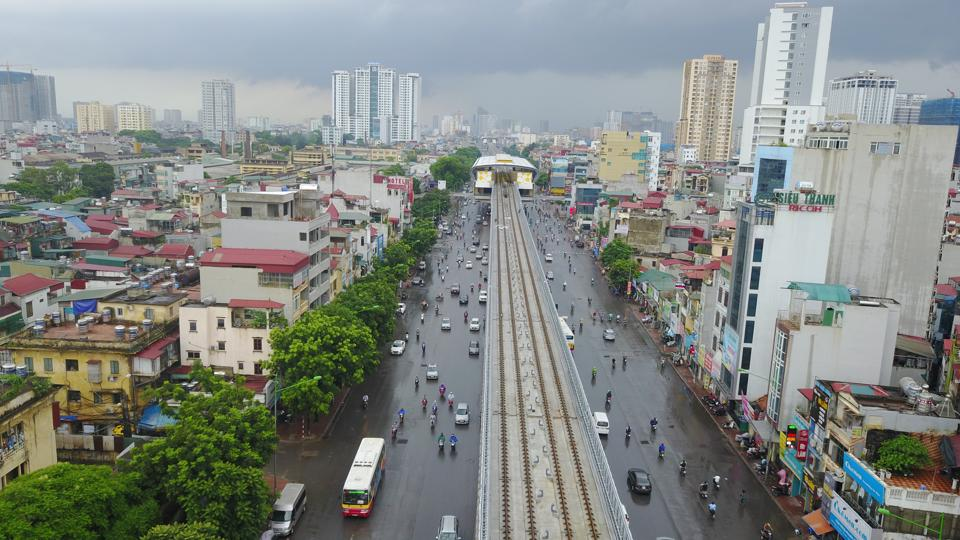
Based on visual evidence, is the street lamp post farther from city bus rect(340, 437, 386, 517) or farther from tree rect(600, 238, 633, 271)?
tree rect(600, 238, 633, 271)

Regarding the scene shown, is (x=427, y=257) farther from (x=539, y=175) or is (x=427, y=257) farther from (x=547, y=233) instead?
(x=539, y=175)

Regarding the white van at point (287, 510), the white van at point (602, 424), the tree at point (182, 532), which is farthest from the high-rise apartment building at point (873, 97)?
the tree at point (182, 532)

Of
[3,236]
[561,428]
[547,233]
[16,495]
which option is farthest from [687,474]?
[547,233]

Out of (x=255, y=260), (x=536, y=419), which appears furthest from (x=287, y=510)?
(x=255, y=260)

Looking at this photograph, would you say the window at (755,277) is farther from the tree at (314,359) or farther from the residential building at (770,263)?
the tree at (314,359)

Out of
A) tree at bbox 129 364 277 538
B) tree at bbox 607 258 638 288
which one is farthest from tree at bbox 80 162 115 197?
tree at bbox 129 364 277 538

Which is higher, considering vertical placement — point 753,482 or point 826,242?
point 826,242
